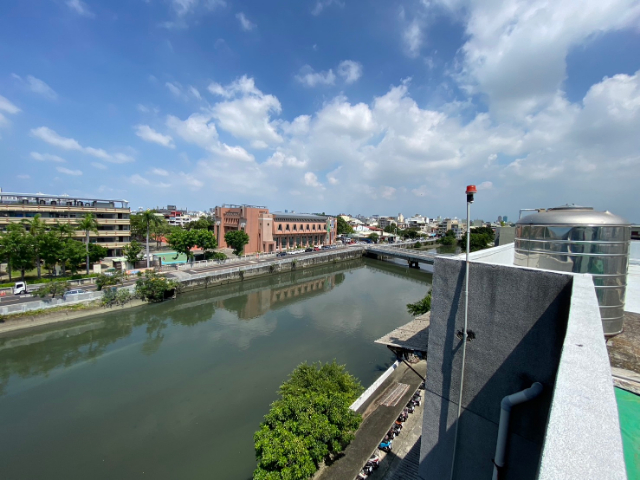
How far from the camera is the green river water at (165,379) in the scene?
8.12 meters

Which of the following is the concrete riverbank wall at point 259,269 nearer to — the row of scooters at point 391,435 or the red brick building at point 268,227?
the red brick building at point 268,227

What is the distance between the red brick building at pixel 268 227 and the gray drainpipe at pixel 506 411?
3827cm

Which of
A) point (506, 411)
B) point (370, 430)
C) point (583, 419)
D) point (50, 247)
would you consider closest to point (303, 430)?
point (370, 430)

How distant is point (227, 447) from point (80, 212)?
30.9m

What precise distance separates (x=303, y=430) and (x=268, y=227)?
3646 centimetres

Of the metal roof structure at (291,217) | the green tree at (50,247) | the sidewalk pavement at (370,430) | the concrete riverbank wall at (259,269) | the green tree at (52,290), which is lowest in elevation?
the sidewalk pavement at (370,430)

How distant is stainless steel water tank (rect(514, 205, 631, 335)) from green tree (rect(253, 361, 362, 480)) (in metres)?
5.52

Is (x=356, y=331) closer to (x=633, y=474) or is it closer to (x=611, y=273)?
(x=611, y=273)

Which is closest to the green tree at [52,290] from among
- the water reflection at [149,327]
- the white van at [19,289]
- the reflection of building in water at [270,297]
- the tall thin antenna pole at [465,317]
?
the white van at [19,289]

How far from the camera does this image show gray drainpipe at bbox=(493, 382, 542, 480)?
2760mm

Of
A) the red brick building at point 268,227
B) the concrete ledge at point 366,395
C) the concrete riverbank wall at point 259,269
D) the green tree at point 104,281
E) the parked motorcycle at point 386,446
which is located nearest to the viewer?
the parked motorcycle at point 386,446

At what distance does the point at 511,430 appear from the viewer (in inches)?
119

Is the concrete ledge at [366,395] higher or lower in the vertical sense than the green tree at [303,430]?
lower

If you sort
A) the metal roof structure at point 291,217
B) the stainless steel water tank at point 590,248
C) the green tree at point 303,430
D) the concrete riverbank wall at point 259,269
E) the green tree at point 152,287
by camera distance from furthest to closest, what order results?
the metal roof structure at point 291,217
the concrete riverbank wall at point 259,269
the green tree at point 152,287
the green tree at point 303,430
the stainless steel water tank at point 590,248
